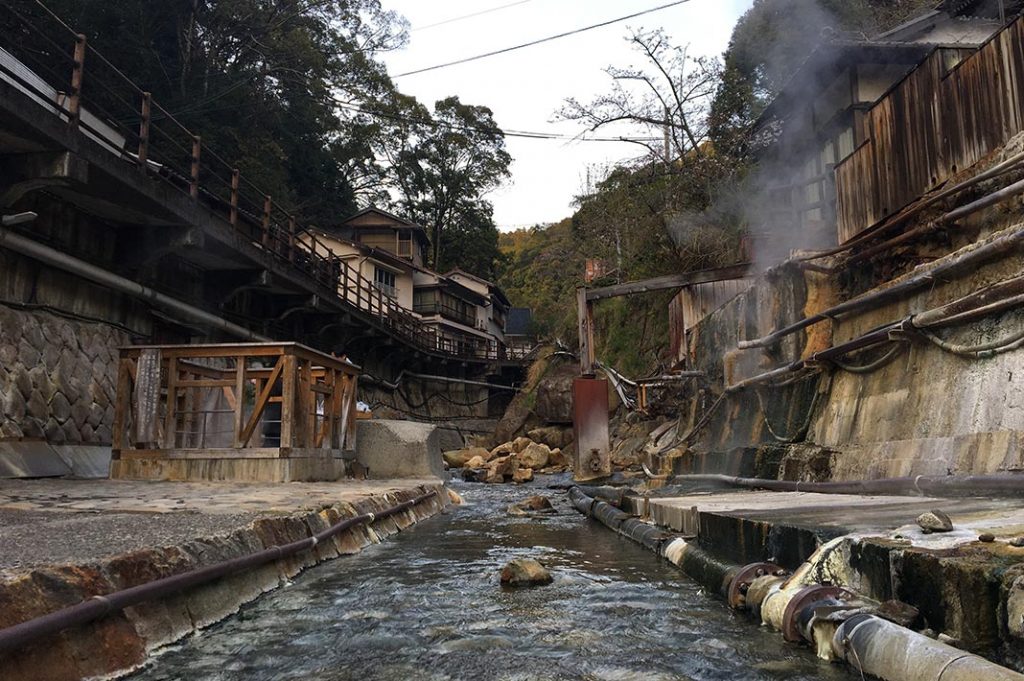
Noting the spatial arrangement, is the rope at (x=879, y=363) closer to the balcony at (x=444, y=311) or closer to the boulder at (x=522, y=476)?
the boulder at (x=522, y=476)

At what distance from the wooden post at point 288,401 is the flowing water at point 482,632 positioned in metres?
Answer: 3.86

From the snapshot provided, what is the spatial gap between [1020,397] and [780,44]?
25.3 metres

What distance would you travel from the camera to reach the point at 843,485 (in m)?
6.33

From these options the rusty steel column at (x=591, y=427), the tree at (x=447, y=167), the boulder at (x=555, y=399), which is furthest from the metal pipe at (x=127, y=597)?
the tree at (x=447, y=167)

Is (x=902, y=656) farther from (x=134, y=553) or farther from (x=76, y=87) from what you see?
(x=76, y=87)

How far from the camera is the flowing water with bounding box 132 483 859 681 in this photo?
3.08 meters

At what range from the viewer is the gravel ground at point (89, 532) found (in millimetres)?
3359

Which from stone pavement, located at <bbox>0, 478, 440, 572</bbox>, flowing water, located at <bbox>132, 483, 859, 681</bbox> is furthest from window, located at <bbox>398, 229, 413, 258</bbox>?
flowing water, located at <bbox>132, 483, 859, 681</bbox>

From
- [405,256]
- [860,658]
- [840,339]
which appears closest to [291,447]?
[840,339]

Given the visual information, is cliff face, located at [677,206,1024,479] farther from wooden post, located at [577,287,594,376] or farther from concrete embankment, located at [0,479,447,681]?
concrete embankment, located at [0,479,447,681]

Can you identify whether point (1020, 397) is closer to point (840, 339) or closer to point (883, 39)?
point (840, 339)

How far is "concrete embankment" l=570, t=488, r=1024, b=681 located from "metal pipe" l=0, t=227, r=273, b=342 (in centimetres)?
1045

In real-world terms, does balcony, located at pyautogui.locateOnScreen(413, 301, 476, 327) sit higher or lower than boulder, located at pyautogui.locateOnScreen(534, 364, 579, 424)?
higher

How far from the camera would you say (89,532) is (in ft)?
13.7
